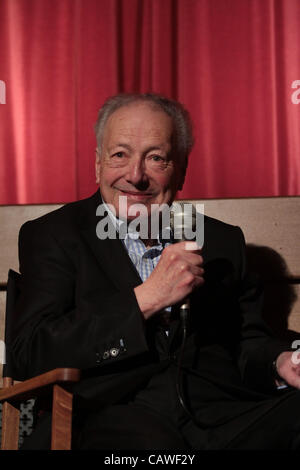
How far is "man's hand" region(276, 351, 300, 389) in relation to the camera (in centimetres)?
159

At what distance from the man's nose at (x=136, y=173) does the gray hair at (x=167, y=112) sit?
0.52 feet

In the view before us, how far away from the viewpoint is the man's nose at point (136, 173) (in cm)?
178

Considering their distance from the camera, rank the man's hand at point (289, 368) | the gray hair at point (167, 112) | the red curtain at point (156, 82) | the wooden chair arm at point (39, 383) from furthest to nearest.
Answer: the red curtain at point (156, 82) < the gray hair at point (167, 112) < the man's hand at point (289, 368) < the wooden chair arm at point (39, 383)

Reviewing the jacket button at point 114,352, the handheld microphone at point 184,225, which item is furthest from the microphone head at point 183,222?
the jacket button at point 114,352

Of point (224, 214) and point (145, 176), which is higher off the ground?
point (145, 176)

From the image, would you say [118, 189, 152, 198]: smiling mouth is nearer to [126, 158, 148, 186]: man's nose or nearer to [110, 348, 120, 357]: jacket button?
[126, 158, 148, 186]: man's nose

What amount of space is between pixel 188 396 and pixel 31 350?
1.36 feet

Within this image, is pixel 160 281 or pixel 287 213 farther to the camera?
pixel 287 213

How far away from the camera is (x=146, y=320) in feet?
4.95

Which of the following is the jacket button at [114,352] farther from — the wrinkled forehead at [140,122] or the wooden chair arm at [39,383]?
the wrinkled forehead at [140,122]

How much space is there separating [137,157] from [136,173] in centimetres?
6

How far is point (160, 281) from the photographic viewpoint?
58.1 inches
